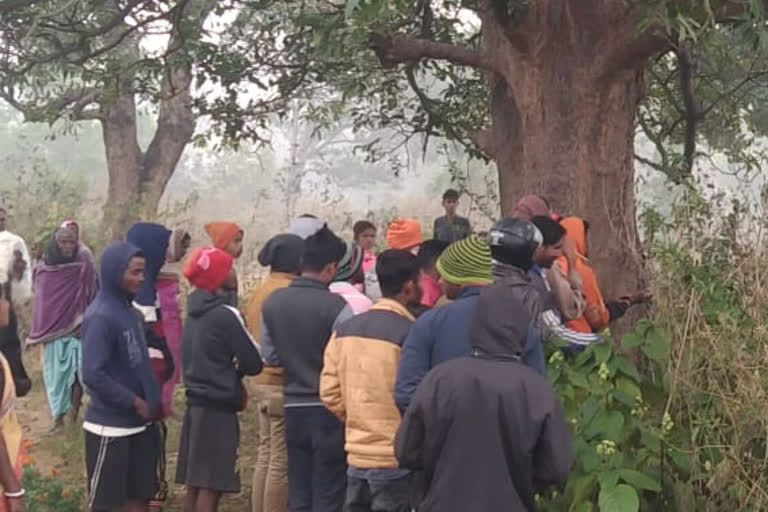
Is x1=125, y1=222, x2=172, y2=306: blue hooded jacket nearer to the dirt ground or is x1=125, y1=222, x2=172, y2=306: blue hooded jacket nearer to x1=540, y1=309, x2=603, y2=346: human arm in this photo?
the dirt ground

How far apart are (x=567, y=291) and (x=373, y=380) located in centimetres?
124

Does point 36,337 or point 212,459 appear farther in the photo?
point 36,337

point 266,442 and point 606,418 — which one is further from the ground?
point 606,418

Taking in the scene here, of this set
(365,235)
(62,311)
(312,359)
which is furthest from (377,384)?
(62,311)

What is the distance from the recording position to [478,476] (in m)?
3.29

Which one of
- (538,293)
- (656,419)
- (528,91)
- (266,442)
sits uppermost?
(528,91)

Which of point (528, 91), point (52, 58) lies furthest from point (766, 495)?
point (52, 58)

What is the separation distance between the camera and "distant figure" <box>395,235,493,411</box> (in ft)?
12.2

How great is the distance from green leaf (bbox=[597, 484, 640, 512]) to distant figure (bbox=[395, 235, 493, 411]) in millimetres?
836

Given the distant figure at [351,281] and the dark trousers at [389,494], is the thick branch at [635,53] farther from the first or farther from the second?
the dark trousers at [389,494]

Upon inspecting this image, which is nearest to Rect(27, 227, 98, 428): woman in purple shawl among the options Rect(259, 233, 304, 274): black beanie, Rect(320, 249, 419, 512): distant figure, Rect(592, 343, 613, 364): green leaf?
Rect(259, 233, 304, 274): black beanie

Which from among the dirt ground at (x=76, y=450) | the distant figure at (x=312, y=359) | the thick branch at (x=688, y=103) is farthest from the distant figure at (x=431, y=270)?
the thick branch at (x=688, y=103)

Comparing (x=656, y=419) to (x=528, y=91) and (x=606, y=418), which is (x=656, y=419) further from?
(x=528, y=91)

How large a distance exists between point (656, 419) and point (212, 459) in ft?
6.77
